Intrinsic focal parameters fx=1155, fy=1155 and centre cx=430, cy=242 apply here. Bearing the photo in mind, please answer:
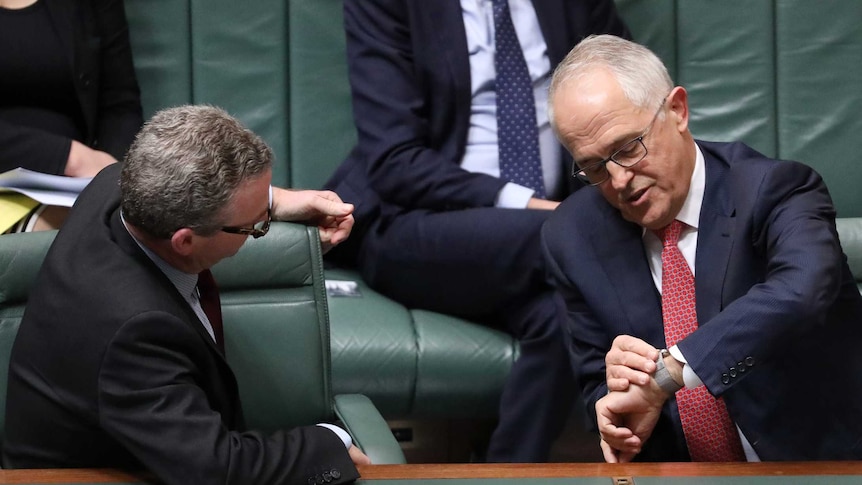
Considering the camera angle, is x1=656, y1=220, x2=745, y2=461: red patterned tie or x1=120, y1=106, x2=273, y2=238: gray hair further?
x1=656, y1=220, x2=745, y2=461: red patterned tie

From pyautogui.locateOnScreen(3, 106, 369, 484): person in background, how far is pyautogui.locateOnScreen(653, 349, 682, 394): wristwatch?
43 centimetres

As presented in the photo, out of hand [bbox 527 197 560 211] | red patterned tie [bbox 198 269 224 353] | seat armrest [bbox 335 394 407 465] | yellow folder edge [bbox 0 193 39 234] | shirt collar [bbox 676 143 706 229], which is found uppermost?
shirt collar [bbox 676 143 706 229]

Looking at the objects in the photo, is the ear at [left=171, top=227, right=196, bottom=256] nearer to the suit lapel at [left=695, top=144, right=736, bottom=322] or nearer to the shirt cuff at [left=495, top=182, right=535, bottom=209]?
the suit lapel at [left=695, top=144, right=736, bottom=322]

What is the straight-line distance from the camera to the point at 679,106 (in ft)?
5.79

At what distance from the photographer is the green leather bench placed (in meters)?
2.93

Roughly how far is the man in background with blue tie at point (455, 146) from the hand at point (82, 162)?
57 centimetres

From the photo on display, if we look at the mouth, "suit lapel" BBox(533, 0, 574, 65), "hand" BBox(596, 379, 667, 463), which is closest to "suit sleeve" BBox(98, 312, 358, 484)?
"hand" BBox(596, 379, 667, 463)

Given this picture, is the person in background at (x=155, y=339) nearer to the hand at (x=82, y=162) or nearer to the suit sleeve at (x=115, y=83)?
the hand at (x=82, y=162)

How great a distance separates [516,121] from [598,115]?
0.96 m

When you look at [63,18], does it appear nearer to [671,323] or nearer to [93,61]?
[93,61]

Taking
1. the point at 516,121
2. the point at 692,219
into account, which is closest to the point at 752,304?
the point at 692,219

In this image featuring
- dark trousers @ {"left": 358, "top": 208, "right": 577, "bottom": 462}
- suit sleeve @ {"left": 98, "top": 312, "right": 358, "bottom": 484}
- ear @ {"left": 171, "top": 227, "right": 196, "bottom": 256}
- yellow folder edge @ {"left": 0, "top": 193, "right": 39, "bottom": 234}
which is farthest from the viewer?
dark trousers @ {"left": 358, "top": 208, "right": 577, "bottom": 462}

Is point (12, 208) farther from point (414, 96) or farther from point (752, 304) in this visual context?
point (752, 304)

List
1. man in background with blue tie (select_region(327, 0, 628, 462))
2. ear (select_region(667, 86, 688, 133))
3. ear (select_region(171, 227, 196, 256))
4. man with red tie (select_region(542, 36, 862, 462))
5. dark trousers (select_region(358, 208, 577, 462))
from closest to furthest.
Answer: ear (select_region(171, 227, 196, 256))
man with red tie (select_region(542, 36, 862, 462))
ear (select_region(667, 86, 688, 133))
dark trousers (select_region(358, 208, 577, 462))
man in background with blue tie (select_region(327, 0, 628, 462))
